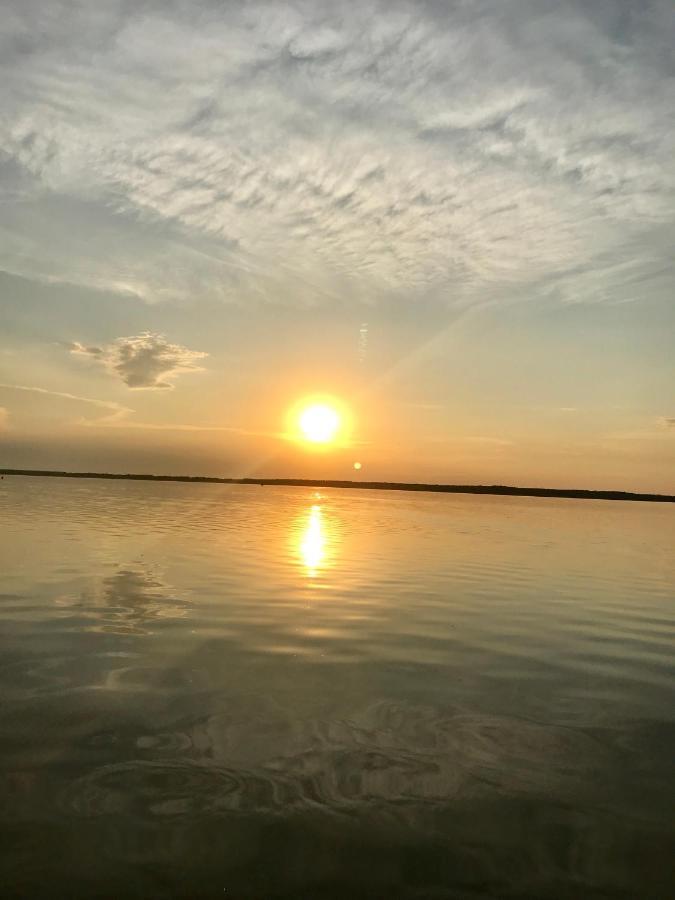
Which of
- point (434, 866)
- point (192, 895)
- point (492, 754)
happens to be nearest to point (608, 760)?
point (492, 754)

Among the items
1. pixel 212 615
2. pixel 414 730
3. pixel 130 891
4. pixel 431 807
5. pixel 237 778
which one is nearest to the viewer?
pixel 130 891

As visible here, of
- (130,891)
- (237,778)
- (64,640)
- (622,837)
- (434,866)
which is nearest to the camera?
(130,891)

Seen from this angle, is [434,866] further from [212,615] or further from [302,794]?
[212,615]

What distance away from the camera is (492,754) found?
8875 millimetres

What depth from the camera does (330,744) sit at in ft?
29.6

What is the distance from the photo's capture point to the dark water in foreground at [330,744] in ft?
20.3

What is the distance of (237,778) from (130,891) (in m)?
2.21

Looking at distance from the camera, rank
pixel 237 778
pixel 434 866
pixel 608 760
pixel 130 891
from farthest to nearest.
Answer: pixel 608 760, pixel 237 778, pixel 434 866, pixel 130 891

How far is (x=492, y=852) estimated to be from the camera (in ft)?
21.3

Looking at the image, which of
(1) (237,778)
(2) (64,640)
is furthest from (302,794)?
(2) (64,640)

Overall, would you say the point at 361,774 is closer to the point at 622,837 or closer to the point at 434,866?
A: the point at 434,866

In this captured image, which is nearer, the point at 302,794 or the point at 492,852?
the point at 492,852

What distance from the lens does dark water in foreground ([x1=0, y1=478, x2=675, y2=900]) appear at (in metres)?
6.18

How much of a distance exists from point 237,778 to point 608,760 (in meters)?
4.91
